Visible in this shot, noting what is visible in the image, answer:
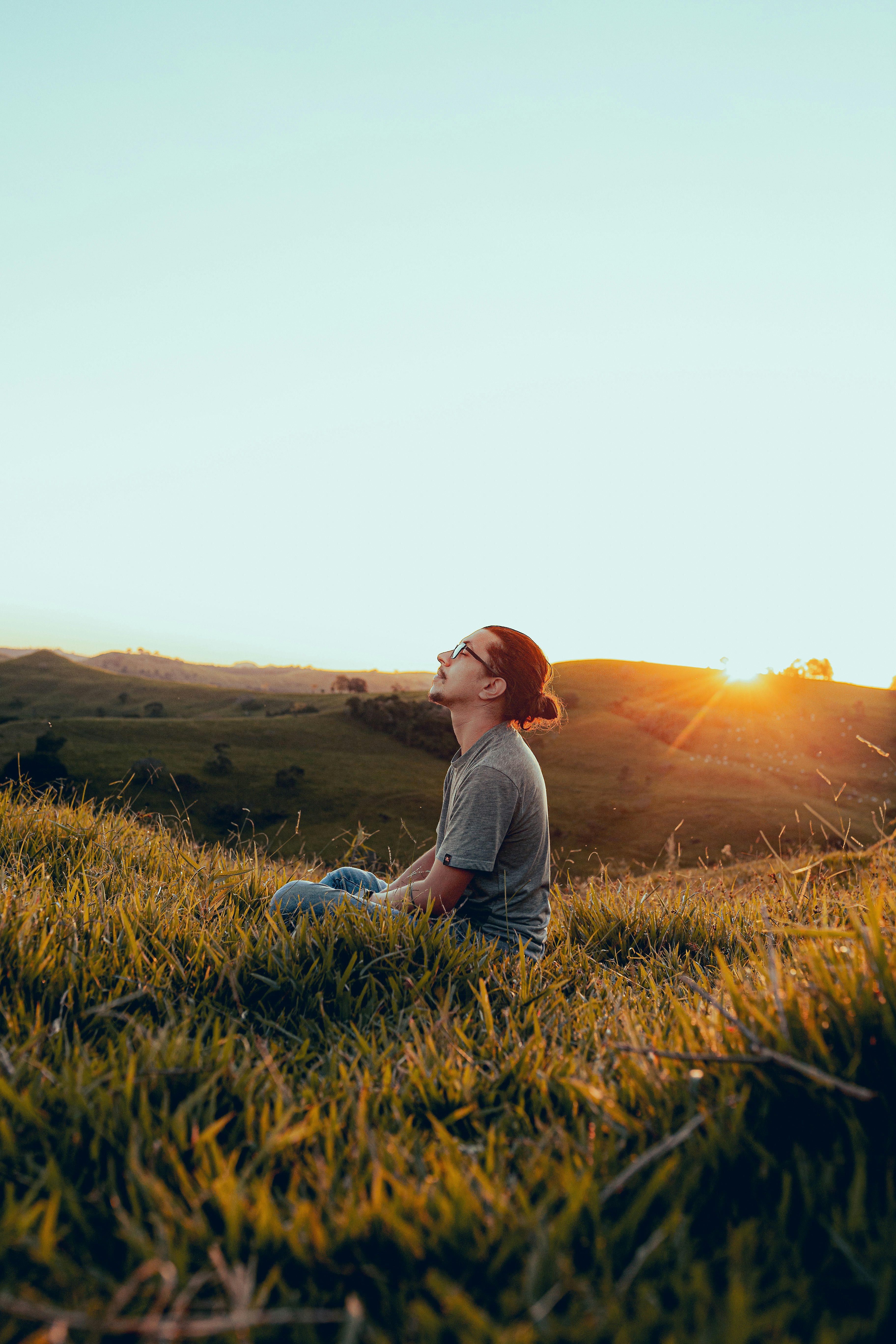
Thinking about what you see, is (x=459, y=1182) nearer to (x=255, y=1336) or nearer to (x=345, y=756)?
(x=255, y=1336)

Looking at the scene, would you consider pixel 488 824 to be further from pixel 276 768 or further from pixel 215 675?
pixel 215 675

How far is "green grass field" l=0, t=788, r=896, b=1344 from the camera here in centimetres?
141

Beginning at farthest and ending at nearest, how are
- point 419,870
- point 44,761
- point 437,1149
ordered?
point 44,761
point 419,870
point 437,1149

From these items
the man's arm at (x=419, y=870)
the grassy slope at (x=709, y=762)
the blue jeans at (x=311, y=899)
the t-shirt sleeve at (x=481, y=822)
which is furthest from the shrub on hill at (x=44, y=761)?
the t-shirt sleeve at (x=481, y=822)

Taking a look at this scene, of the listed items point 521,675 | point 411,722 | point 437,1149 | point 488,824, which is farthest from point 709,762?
point 437,1149

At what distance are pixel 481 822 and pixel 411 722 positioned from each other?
60427 mm

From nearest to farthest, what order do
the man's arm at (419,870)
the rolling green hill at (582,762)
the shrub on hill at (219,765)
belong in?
the man's arm at (419,870) → the rolling green hill at (582,762) → the shrub on hill at (219,765)

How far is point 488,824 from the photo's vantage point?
4.03 meters

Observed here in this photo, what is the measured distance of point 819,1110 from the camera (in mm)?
1896

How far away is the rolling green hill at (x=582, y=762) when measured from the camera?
43.5 metres

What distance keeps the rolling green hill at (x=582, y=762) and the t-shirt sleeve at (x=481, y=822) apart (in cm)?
2373

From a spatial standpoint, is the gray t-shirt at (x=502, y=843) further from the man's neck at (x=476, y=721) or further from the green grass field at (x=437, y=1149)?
the green grass field at (x=437, y=1149)

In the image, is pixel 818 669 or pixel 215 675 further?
pixel 215 675

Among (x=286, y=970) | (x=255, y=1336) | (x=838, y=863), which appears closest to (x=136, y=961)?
(x=286, y=970)
